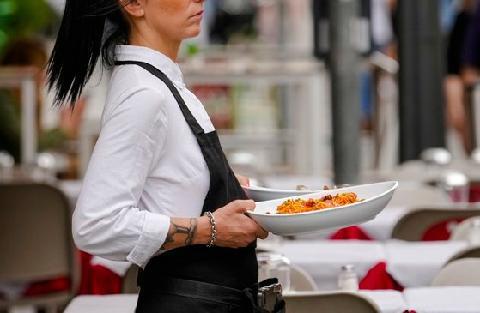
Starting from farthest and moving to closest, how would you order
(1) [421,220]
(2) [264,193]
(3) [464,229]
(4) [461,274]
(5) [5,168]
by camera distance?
(5) [5,168] → (1) [421,220] → (3) [464,229] → (4) [461,274] → (2) [264,193]

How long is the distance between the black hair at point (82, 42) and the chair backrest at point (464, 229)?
272 cm

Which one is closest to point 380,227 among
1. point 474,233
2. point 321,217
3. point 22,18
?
point 474,233

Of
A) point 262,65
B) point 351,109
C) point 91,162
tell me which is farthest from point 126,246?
point 262,65

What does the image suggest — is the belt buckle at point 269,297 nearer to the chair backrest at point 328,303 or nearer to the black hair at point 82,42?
the black hair at point 82,42

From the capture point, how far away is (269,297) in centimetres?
269

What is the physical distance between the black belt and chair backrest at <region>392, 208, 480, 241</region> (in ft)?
9.73

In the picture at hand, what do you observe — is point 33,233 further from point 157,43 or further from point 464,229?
point 157,43

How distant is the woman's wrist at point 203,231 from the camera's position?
258cm

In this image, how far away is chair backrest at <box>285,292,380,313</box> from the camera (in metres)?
3.39

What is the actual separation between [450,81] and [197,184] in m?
9.61

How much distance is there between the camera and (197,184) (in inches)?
103

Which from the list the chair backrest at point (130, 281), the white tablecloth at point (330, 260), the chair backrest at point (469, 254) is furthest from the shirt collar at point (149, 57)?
the white tablecloth at point (330, 260)

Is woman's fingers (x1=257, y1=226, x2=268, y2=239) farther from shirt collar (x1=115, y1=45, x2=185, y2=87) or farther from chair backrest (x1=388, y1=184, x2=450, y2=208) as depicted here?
chair backrest (x1=388, y1=184, x2=450, y2=208)

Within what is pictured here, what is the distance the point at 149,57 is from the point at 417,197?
4.18m
